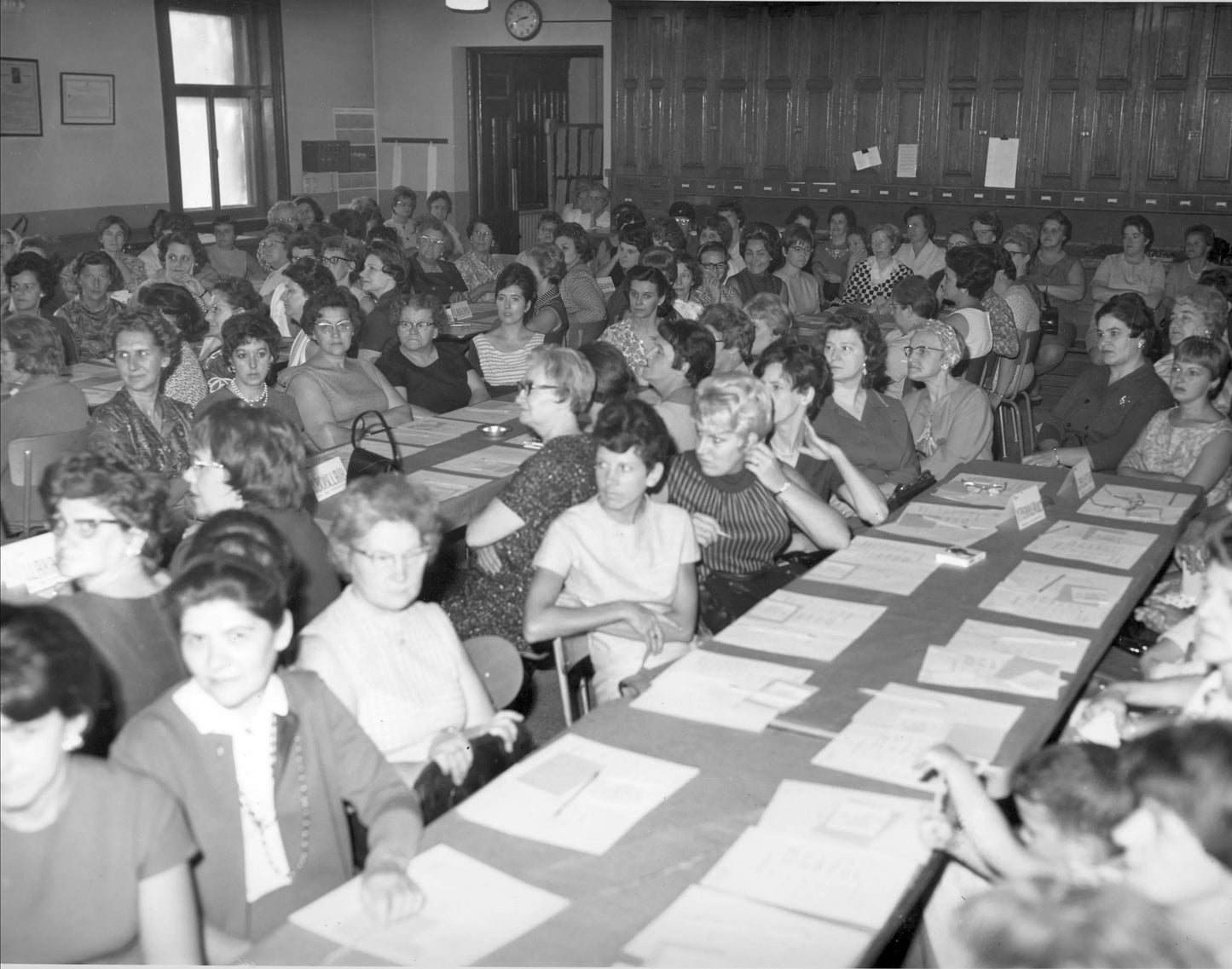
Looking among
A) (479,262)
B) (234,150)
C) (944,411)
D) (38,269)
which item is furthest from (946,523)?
(234,150)

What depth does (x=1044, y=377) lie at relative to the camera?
9633mm

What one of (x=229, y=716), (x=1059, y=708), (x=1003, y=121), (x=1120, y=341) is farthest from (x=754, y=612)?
(x=1003, y=121)

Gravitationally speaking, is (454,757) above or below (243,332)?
below

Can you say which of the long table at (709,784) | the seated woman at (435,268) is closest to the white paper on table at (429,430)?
the long table at (709,784)

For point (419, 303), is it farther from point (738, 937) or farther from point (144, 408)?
point (738, 937)

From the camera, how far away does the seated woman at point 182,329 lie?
214 inches

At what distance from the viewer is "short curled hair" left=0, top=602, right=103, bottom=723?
1.77 metres

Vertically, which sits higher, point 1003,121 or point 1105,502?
point 1003,121

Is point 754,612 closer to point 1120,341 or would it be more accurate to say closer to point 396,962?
point 396,962

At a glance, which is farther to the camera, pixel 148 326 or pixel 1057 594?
pixel 148 326

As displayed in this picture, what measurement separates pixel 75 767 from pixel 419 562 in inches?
34.8

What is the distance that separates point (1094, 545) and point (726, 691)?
1.69 metres

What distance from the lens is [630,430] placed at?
Result: 10.5ft

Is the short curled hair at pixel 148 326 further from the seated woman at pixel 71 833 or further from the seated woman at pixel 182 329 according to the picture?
the seated woman at pixel 71 833
